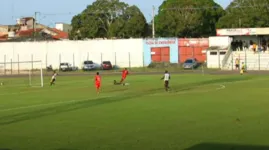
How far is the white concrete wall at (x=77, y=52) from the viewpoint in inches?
3472

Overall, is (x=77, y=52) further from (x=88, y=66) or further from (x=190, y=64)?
(x=190, y=64)

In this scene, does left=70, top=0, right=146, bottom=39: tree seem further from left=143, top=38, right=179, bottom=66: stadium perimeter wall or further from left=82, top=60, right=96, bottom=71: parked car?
left=82, top=60, right=96, bottom=71: parked car

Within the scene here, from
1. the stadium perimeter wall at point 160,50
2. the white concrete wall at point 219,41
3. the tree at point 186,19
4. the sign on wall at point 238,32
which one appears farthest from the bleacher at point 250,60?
the tree at point 186,19

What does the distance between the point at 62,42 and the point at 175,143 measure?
79.5 metres

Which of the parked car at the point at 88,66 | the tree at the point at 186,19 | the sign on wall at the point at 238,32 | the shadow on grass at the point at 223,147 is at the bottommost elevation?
the shadow on grass at the point at 223,147

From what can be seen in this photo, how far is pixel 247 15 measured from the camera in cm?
10788

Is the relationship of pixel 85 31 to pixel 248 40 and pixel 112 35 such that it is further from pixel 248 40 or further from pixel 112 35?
pixel 248 40

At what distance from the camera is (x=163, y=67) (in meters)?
82.6

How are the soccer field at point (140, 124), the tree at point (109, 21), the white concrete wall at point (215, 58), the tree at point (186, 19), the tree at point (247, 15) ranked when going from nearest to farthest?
the soccer field at point (140, 124), the white concrete wall at point (215, 58), the tree at point (247, 15), the tree at point (186, 19), the tree at point (109, 21)

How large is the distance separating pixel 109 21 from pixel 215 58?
5110 centimetres

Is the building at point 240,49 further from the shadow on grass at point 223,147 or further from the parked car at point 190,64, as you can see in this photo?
the shadow on grass at point 223,147

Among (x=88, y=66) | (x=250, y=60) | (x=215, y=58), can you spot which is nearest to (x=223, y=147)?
(x=250, y=60)

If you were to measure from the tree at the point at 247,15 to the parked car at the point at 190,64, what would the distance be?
102 feet

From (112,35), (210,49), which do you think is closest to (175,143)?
(210,49)
